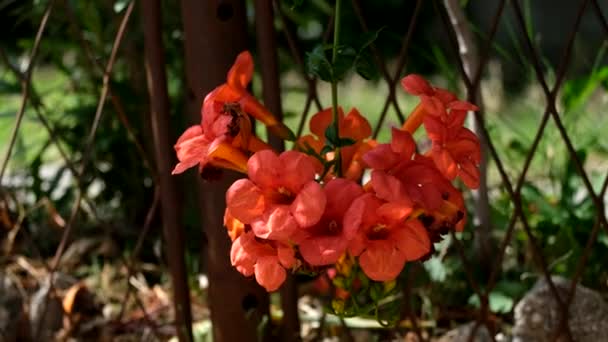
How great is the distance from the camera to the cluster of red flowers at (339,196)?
4.20 ft

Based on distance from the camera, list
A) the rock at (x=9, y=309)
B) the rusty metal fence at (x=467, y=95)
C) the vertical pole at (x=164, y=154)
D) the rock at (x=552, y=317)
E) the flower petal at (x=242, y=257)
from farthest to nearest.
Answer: the rock at (x=9, y=309), the rock at (x=552, y=317), the vertical pole at (x=164, y=154), the rusty metal fence at (x=467, y=95), the flower petal at (x=242, y=257)

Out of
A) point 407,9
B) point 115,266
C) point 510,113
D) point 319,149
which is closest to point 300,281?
point 115,266

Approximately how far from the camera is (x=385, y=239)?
1.33 m

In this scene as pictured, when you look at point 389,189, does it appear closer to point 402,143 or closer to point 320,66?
point 402,143

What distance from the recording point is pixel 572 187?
2451mm

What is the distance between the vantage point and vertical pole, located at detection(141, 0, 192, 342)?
2002 millimetres

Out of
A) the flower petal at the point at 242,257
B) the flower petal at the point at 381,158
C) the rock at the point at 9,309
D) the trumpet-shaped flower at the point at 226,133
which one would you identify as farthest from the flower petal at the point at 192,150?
the rock at the point at 9,309

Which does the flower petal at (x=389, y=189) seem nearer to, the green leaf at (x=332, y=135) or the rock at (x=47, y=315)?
the green leaf at (x=332, y=135)

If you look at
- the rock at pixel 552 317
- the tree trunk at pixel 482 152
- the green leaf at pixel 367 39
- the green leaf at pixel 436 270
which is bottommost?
the rock at pixel 552 317

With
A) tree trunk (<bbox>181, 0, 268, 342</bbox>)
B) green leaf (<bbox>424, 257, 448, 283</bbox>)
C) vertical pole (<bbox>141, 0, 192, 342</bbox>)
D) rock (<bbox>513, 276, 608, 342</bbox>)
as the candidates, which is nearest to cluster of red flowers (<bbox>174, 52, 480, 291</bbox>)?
tree trunk (<bbox>181, 0, 268, 342</bbox>)

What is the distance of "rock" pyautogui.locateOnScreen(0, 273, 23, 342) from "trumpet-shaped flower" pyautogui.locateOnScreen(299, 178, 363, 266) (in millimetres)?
1378

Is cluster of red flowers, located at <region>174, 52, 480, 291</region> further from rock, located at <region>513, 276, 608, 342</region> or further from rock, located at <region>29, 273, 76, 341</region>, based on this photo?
rock, located at <region>29, 273, 76, 341</region>

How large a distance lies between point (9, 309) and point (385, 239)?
1560mm

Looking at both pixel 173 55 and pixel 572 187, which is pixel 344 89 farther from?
pixel 572 187
